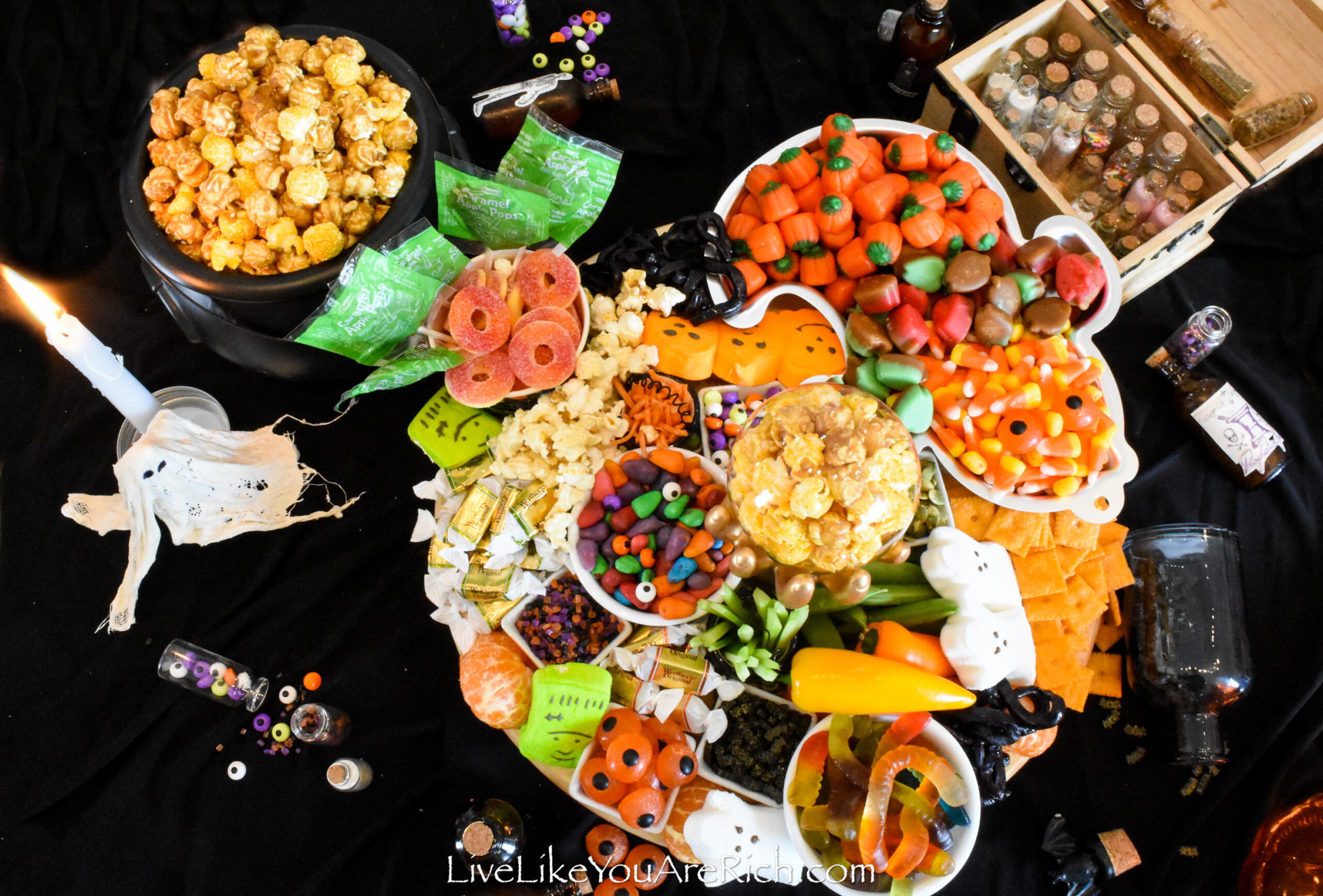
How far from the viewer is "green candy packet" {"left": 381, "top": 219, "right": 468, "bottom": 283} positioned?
1351 millimetres

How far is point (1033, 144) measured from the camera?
1771mm

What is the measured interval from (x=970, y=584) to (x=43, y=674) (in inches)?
74.4

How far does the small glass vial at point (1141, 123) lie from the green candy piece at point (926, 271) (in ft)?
2.19

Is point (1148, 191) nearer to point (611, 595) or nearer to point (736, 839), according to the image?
point (611, 595)

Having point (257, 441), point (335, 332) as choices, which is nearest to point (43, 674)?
point (257, 441)

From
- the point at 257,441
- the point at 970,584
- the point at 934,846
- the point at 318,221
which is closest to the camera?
the point at 934,846

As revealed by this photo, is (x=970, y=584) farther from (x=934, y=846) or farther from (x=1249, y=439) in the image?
(x=1249, y=439)

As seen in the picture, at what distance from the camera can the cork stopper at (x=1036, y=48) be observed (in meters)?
1.75

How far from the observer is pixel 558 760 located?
1.35 meters

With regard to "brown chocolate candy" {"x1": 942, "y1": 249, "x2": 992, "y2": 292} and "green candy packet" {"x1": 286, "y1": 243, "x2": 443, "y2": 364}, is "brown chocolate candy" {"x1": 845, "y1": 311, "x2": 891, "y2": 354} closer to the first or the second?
"brown chocolate candy" {"x1": 942, "y1": 249, "x2": 992, "y2": 292}

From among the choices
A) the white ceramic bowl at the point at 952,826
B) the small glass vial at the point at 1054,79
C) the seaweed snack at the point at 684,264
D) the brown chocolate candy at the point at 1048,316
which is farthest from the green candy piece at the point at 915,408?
the small glass vial at the point at 1054,79

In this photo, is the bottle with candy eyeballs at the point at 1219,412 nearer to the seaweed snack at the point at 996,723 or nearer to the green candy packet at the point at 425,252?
the seaweed snack at the point at 996,723

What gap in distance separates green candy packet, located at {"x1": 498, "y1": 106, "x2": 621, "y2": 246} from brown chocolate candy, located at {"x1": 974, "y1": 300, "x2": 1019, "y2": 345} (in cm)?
67

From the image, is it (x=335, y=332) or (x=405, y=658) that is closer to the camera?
(x=335, y=332)
